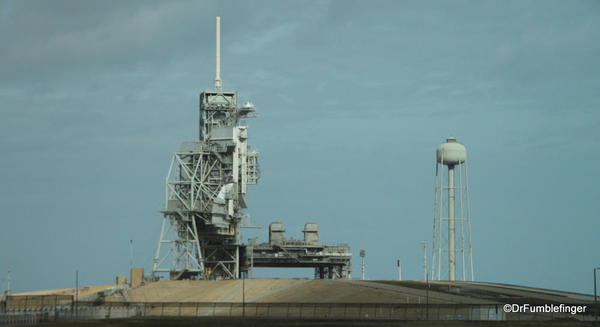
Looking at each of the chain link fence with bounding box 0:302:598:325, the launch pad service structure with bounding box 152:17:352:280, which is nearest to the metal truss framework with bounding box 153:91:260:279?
the launch pad service structure with bounding box 152:17:352:280

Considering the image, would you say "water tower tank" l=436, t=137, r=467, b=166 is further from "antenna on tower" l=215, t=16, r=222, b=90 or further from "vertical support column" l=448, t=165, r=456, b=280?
"antenna on tower" l=215, t=16, r=222, b=90

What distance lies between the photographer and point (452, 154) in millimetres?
155125

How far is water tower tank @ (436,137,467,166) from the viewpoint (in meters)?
155

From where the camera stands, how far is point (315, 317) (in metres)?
101

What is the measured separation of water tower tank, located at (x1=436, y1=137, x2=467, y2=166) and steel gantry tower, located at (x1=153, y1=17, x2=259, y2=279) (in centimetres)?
2823

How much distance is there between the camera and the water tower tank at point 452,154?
15512cm

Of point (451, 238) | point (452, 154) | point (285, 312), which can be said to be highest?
point (452, 154)

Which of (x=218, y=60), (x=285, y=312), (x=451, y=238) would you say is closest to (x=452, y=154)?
(x=451, y=238)

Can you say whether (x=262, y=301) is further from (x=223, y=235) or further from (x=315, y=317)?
(x=223, y=235)

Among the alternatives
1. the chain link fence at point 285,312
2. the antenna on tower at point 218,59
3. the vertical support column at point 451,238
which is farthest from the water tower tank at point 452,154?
the chain link fence at point 285,312

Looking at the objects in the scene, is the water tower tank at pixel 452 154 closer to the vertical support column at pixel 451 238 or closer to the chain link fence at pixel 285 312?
the vertical support column at pixel 451 238

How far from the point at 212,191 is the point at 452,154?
37032 millimetres

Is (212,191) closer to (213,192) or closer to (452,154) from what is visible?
(213,192)

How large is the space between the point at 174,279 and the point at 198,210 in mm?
9985
